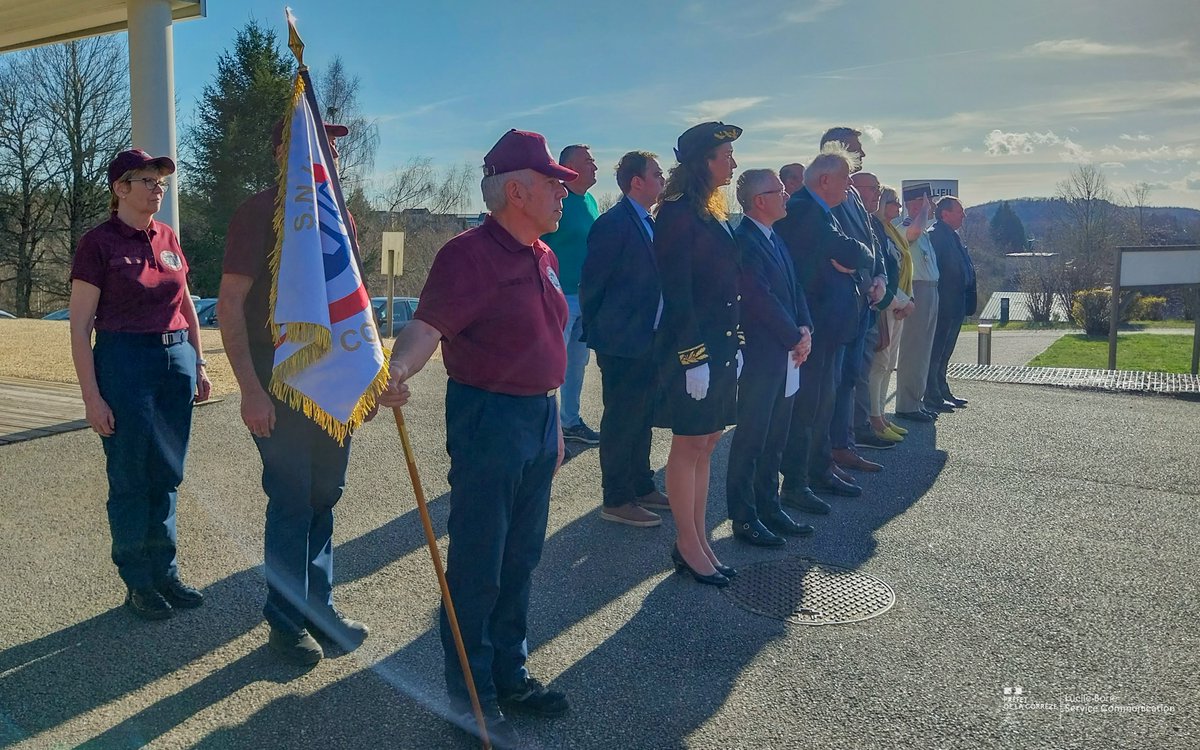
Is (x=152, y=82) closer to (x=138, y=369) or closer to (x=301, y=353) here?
(x=138, y=369)

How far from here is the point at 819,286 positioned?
241 inches

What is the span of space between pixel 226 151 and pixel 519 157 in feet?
105

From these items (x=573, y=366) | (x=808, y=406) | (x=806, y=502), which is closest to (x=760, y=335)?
(x=808, y=406)

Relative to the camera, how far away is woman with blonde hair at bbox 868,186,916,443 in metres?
8.16

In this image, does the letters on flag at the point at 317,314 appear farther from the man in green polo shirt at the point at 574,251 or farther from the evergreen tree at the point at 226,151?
the evergreen tree at the point at 226,151

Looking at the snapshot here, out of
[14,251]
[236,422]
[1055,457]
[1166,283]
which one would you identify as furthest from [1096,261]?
[14,251]

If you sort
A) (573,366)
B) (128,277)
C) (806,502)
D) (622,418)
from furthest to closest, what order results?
(573,366) → (806,502) → (622,418) → (128,277)

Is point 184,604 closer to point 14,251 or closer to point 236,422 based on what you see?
point 236,422

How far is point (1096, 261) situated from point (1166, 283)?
88.7 ft

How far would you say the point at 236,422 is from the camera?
8469 mm

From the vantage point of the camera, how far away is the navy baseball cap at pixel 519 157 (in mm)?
3172

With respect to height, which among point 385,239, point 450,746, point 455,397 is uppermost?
point 385,239

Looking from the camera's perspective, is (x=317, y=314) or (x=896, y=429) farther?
(x=896, y=429)
